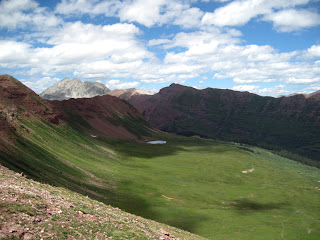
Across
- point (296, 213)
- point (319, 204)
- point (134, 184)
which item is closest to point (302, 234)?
point (296, 213)

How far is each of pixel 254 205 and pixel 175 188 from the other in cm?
2924

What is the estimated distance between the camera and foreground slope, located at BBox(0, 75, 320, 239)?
65.4 metres

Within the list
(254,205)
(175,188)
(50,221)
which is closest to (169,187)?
(175,188)

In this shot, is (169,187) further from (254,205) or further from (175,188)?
(254,205)

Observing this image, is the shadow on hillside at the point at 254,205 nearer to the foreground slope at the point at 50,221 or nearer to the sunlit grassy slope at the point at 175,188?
the sunlit grassy slope at the point at 175,188

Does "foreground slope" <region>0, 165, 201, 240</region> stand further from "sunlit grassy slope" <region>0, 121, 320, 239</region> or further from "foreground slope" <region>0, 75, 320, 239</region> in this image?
"foreground slope" <region>0, 75, 320, 239</region>

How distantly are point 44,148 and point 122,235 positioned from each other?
220ft

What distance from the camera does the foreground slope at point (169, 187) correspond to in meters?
65.4

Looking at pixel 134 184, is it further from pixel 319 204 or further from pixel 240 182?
pixel 319 204

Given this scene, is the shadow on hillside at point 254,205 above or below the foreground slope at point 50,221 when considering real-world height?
below

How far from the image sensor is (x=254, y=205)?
308 ft

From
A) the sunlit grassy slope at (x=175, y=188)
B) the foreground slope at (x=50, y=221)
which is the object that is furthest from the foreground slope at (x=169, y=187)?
the foreground slope at (x=50, y=221)

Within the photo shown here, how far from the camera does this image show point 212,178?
5049 inches

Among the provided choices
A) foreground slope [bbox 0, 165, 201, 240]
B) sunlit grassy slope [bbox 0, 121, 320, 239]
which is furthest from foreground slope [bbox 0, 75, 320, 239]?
foreground slope [bbox 0, 165, 201, 240]
